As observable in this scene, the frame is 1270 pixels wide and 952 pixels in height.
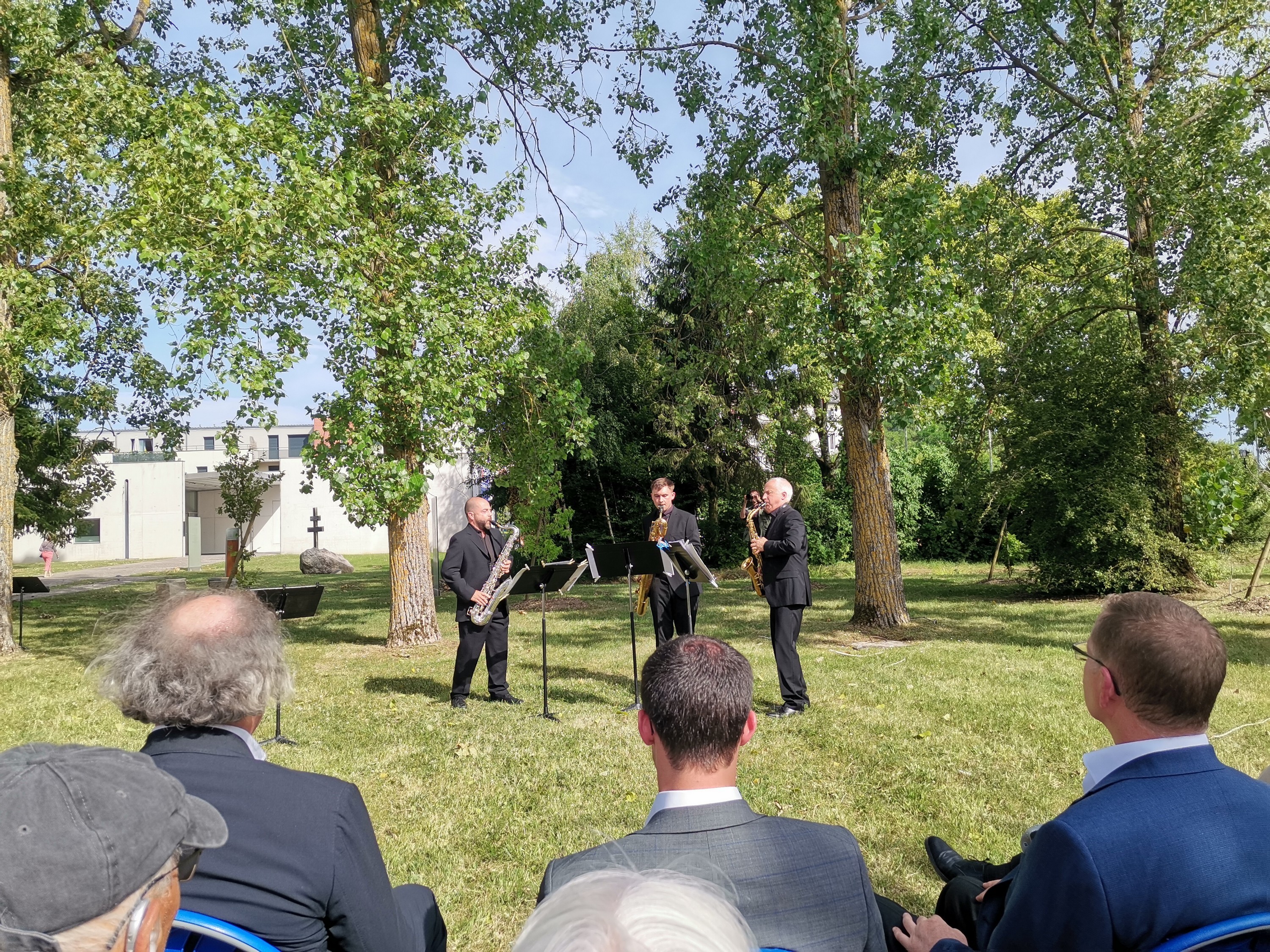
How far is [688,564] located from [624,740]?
5.51ft

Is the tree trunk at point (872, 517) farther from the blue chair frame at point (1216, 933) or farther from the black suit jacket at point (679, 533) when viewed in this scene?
the blue chair frame at point (1216, 933)

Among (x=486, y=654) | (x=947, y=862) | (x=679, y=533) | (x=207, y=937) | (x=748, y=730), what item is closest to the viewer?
(x=207, y=937)

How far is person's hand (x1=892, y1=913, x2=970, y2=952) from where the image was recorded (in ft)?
8.77

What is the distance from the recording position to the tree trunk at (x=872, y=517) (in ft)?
42.2

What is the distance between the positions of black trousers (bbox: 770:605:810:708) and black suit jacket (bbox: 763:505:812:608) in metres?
0.13

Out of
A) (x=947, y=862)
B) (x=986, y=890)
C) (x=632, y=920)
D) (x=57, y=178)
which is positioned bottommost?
(x=947, y=862)

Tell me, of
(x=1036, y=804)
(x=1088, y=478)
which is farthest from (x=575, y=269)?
(x=1036, y=804)

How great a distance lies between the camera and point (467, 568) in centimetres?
853

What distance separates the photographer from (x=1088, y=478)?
15414 mm

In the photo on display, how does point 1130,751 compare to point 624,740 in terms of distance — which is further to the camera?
point 624,740

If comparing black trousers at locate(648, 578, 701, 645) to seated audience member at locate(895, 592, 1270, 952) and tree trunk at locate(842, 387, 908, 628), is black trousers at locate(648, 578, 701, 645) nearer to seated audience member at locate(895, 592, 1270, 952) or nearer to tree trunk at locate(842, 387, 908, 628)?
tree trunk at locate(842, 387, 908, 628)

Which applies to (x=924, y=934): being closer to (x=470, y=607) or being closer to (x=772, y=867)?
(x=772, y=867)

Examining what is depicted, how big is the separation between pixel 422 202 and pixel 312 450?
3512 millimetres

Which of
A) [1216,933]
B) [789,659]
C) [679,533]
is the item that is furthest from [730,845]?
[679,533]
